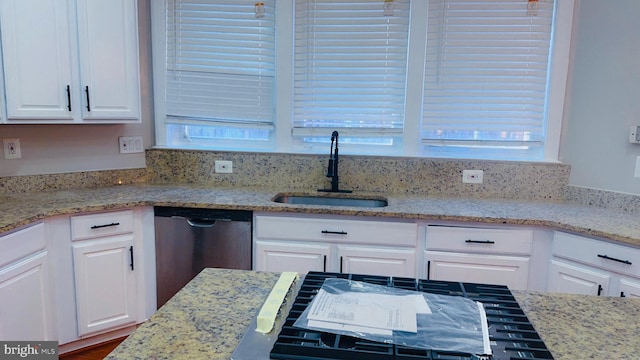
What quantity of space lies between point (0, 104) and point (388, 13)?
2276mm

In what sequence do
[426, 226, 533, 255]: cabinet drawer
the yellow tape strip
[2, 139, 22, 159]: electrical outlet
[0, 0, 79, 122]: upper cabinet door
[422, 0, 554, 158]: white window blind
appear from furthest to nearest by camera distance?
[422, 0, 554, 158]: white window blind < [2, 139, 22, 159]: electrical outlet < [426, 226, 533, 255]: cabinet drawer < [0, 0, 79, 122]: upper cabinet door < the yellow tape strip

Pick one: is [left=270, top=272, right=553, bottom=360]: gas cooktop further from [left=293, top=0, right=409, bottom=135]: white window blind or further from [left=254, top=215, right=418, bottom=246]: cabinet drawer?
[left=293, top=0, right=409, bottom=135]: white window blind

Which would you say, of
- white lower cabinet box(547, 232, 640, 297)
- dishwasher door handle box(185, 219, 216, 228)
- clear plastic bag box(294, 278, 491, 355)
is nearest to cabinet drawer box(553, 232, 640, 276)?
white lower cabinet box(547, 232, 640, 297)

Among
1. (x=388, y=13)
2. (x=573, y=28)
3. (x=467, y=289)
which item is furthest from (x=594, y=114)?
(x=467, y=289)

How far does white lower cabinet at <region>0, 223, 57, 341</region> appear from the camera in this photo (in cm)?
191

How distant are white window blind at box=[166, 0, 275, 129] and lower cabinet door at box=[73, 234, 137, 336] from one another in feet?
3.50

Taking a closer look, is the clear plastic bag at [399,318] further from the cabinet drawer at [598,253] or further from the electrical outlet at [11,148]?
the electrical outlet at [11,148]

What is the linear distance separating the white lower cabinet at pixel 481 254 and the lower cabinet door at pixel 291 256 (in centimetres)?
59

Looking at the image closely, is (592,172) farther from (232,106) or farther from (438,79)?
(232,106)

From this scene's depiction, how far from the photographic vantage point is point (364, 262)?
7.81 ft

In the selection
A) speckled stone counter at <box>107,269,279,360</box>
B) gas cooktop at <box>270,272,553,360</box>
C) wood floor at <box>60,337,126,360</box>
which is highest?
gas cooktop at <box>270,272,553,360</box>

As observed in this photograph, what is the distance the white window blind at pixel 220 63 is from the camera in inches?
116
